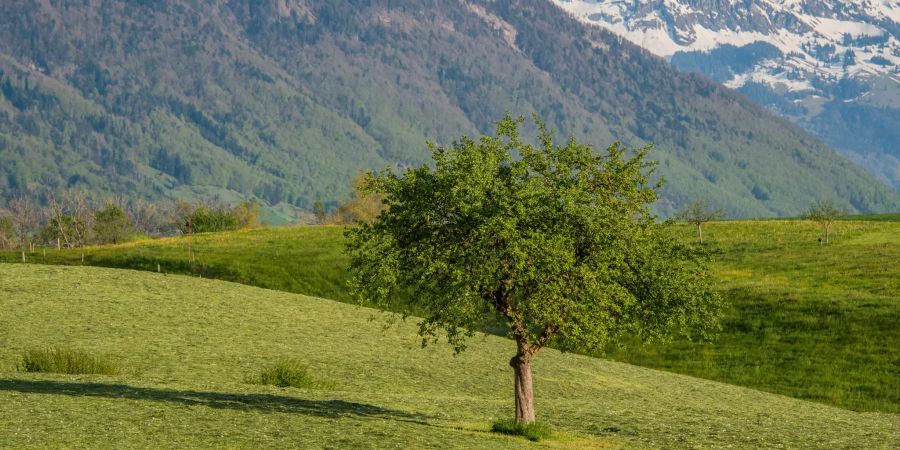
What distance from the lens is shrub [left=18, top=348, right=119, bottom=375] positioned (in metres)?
48.8

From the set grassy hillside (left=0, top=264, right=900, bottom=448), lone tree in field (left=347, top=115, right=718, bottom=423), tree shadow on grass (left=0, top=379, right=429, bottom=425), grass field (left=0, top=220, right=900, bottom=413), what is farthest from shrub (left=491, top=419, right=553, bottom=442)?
grass field (left=0, top=220, right=900, bottom=413)

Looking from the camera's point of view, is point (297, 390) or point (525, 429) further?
point (297, 390)

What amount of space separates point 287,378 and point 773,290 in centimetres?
5667

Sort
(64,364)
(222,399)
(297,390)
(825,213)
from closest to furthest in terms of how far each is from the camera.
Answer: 1. (222,399)
2. (297,390)
3. (64,364)
4. (825,213)

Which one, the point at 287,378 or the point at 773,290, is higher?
the point at 773,290

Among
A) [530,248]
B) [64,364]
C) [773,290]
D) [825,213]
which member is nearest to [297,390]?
[64,364]

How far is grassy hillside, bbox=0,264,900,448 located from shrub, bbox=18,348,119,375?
1029 mm

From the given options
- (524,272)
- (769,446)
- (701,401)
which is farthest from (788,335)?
(524,272)

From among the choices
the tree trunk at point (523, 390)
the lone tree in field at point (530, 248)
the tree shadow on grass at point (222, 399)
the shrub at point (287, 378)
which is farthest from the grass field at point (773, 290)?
the tree shadow on grass at point (222, 399)

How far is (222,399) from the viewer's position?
42.0 meters

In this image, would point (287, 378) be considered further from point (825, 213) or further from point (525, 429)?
point (825, 213)

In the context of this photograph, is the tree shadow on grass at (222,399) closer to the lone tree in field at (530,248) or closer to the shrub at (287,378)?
the lone tree in field at (530,248)

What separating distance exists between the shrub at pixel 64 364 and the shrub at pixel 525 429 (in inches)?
761

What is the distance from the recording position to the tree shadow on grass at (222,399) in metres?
40.6
